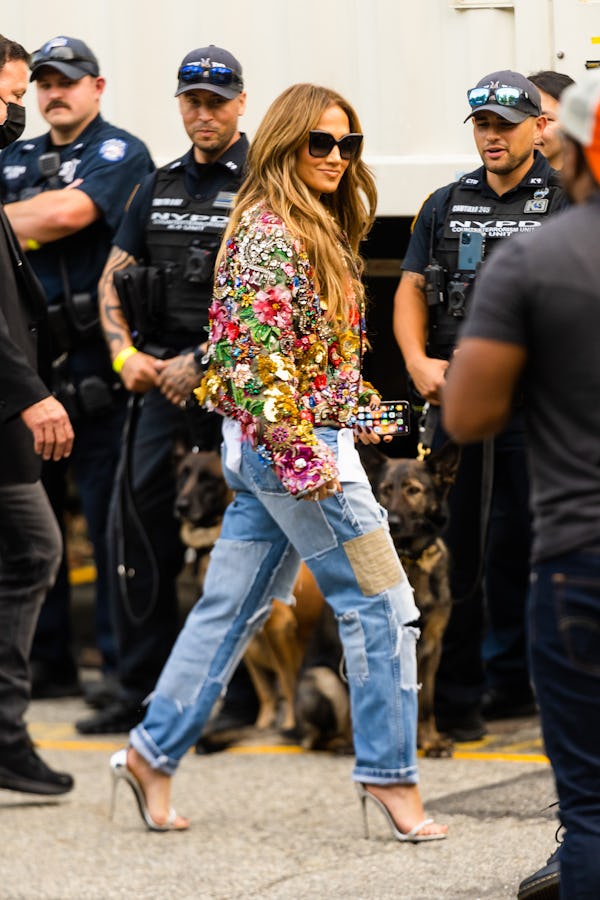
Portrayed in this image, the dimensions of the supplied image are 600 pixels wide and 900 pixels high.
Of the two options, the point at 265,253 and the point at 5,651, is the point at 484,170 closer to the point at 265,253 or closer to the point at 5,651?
the point at 265,253

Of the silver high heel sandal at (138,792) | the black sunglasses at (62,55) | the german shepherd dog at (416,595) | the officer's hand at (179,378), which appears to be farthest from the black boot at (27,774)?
the black sunglasses at (62,55)

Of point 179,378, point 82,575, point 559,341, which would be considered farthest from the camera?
point 82,575

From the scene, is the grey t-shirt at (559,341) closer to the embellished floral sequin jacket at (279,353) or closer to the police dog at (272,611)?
the embellished floral sequin jacket at (279,353)

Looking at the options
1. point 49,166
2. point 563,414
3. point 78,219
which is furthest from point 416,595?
point 563,414

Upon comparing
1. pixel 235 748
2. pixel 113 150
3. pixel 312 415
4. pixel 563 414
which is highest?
pixel 563 414

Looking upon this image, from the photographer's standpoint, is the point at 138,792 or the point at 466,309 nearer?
the point at 138,792

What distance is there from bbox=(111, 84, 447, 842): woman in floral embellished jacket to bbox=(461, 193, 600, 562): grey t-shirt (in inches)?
54.4

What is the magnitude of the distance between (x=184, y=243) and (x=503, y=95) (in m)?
1.25

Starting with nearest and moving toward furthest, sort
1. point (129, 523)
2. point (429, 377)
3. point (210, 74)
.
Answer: point (429, 377) → point (210, 74) → point (129, 523)

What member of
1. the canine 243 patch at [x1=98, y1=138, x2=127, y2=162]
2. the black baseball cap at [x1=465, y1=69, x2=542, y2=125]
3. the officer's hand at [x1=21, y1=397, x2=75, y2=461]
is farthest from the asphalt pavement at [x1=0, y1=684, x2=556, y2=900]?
the canine 243 patch at [x1=98, y1=138, x2=127, y2=162]

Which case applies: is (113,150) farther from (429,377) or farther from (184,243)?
(429,377)

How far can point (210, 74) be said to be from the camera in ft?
17.2

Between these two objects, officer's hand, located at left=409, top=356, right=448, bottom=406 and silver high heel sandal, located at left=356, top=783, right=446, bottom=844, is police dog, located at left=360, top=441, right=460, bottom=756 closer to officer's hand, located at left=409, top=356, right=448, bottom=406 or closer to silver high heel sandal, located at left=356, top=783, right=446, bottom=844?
officer's hand, located at left=409, top=356, right=448, bottom=406

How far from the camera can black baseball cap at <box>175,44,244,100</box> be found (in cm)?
524
